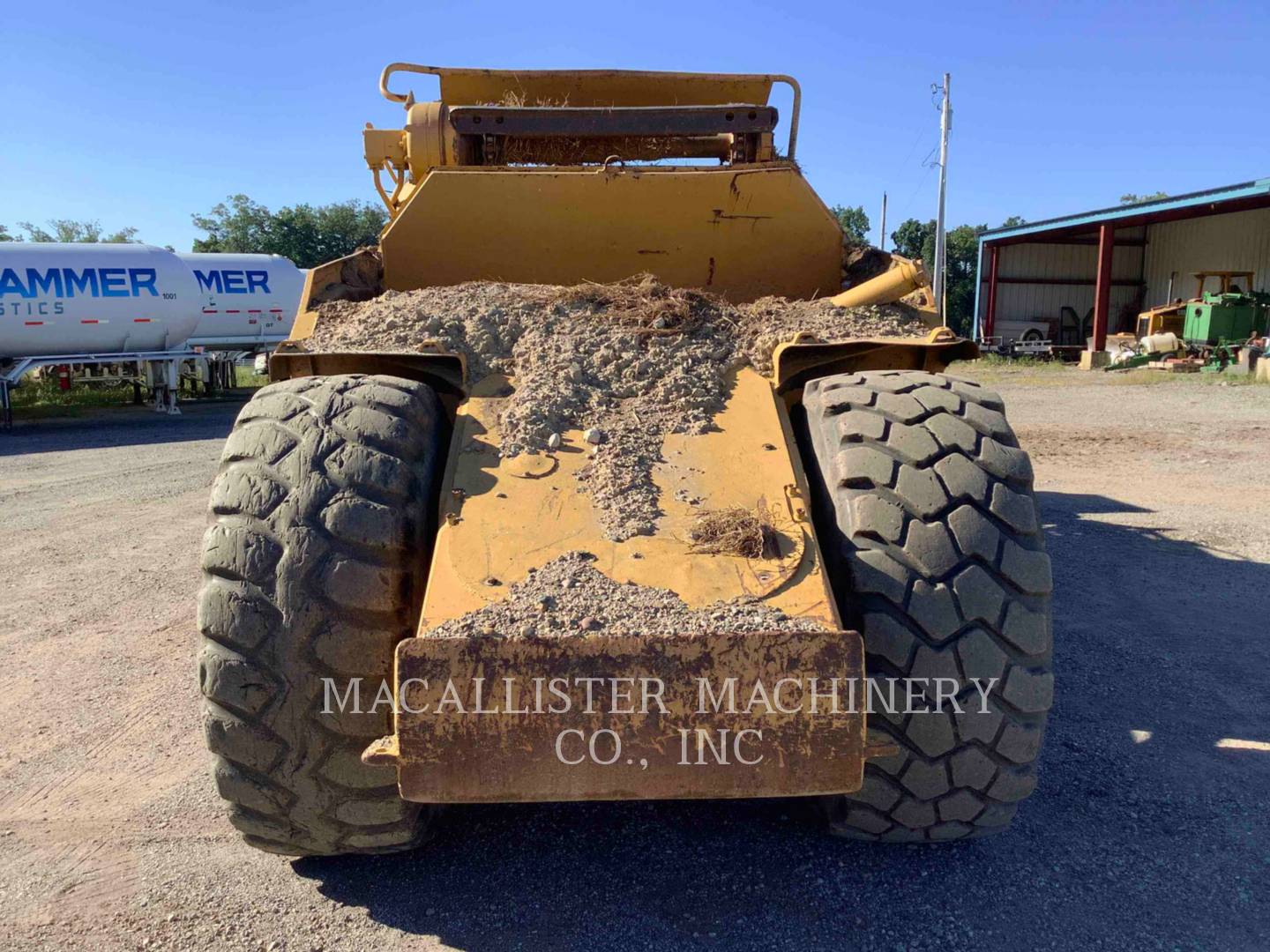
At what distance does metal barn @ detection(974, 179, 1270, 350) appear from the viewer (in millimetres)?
30094

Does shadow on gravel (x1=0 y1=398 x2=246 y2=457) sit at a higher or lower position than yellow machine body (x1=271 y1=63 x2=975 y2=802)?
lower

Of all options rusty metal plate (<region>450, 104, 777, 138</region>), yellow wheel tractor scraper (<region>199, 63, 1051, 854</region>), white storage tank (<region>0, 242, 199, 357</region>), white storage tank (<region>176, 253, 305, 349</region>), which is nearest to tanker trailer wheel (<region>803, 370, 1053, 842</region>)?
yellow wheel tractor scraper (<region>199, 63, 1051, 854</region>)

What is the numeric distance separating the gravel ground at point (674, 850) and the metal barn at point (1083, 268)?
2875cm

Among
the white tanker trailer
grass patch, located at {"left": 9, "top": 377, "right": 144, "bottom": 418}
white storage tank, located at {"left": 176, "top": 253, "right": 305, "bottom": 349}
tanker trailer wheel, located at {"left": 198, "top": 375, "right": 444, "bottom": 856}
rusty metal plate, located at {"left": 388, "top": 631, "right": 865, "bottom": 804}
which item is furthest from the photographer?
grass patch, located at {"left": 9, "top": 377, "right": 144, "bottom": 418}

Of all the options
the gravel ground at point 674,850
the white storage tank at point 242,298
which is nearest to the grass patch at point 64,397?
the white storage tank at point 242,298

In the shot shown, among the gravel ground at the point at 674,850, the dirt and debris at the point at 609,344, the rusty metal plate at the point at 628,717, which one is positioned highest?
the dirt and debris at the point at 609,344

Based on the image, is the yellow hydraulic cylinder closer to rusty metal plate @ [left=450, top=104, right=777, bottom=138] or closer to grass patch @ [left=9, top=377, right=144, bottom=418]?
rusty metal plate @ [left=450, top=104, right=777, bottom=138]

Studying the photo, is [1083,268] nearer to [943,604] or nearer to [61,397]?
[61,397]

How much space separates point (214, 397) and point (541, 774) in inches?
858

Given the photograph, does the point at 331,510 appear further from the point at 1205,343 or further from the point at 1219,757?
the point at 1205,343

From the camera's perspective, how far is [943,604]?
2.43 m

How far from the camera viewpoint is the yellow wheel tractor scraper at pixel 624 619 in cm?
221

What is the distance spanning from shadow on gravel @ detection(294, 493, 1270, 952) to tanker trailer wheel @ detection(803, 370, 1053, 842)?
26cm

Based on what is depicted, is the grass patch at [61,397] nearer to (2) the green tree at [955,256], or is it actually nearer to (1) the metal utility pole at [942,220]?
(1) the metal utility pole at [942,220]
